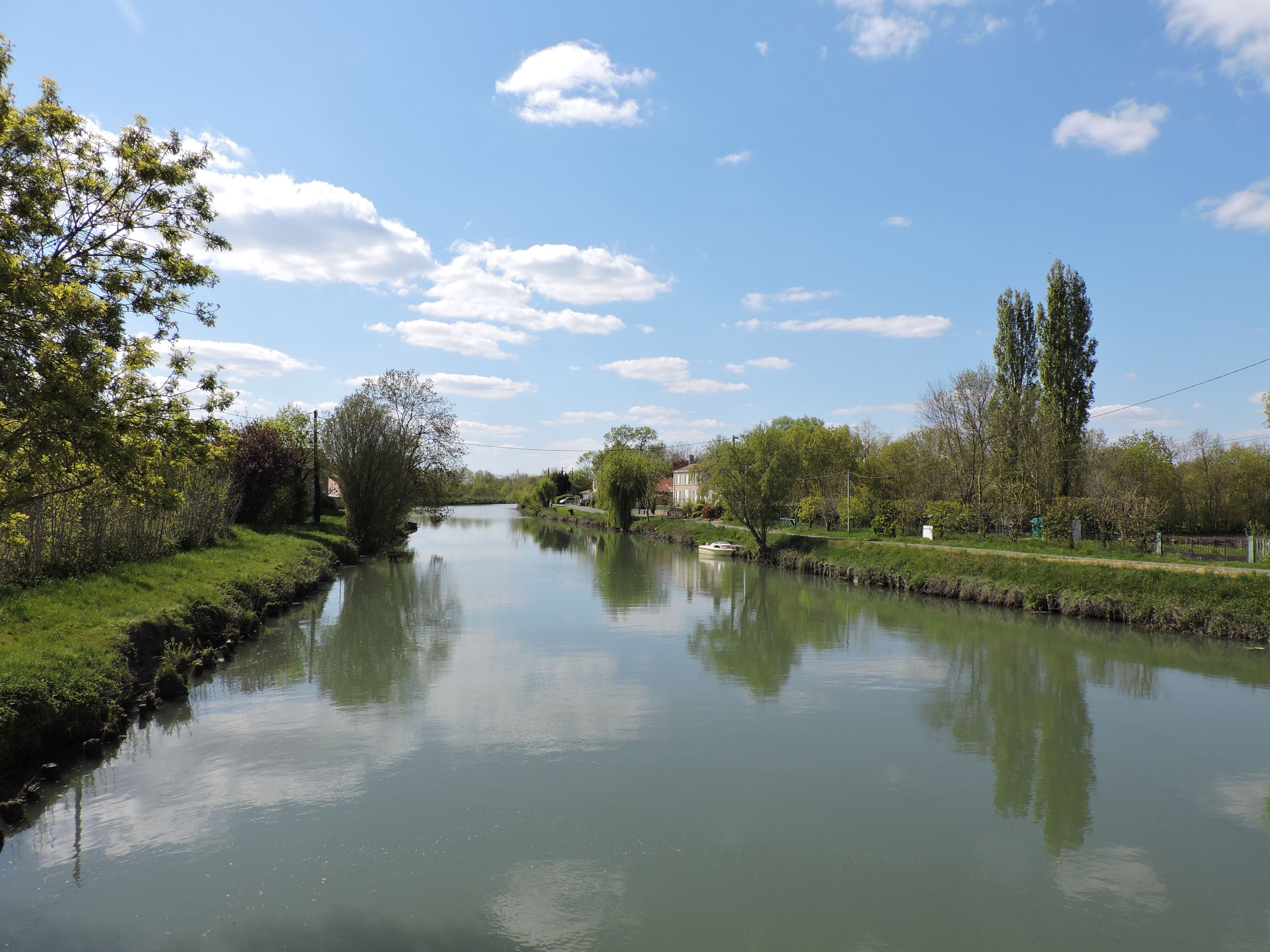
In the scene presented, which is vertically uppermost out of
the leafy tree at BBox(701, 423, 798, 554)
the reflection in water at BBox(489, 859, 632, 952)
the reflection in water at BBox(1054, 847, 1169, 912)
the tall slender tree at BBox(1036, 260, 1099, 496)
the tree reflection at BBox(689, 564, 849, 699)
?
the tall slender tree at BBox(1036, 260, 1099, 496)

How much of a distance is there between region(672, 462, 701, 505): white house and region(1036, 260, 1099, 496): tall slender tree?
136 ft

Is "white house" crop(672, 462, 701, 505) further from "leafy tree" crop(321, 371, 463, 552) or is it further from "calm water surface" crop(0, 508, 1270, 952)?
"calm water surface" crop(0, 508, 1270, 952)

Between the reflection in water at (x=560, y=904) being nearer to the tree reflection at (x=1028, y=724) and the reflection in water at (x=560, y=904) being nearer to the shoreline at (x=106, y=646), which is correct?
the tree reflection at (x=1028, y=724)

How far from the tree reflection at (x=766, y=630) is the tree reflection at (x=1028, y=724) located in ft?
10.2

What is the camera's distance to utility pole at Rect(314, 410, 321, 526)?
36.5 m

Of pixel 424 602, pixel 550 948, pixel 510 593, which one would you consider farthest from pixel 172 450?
pixel 510 593

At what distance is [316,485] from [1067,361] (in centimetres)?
3622

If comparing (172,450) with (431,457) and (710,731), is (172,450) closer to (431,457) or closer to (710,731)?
(710,731)

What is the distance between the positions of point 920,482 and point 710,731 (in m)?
32.8

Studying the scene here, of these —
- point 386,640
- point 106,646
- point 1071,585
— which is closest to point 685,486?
point 1071,585

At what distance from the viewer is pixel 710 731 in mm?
11281

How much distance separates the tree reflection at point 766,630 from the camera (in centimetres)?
1559

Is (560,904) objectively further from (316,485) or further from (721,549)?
(721,549)

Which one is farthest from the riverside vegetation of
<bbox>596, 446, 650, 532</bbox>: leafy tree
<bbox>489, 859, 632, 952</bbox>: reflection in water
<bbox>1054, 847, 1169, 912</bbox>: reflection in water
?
<bbox>596, 446, 650, 532</bbox>: leafy tree
